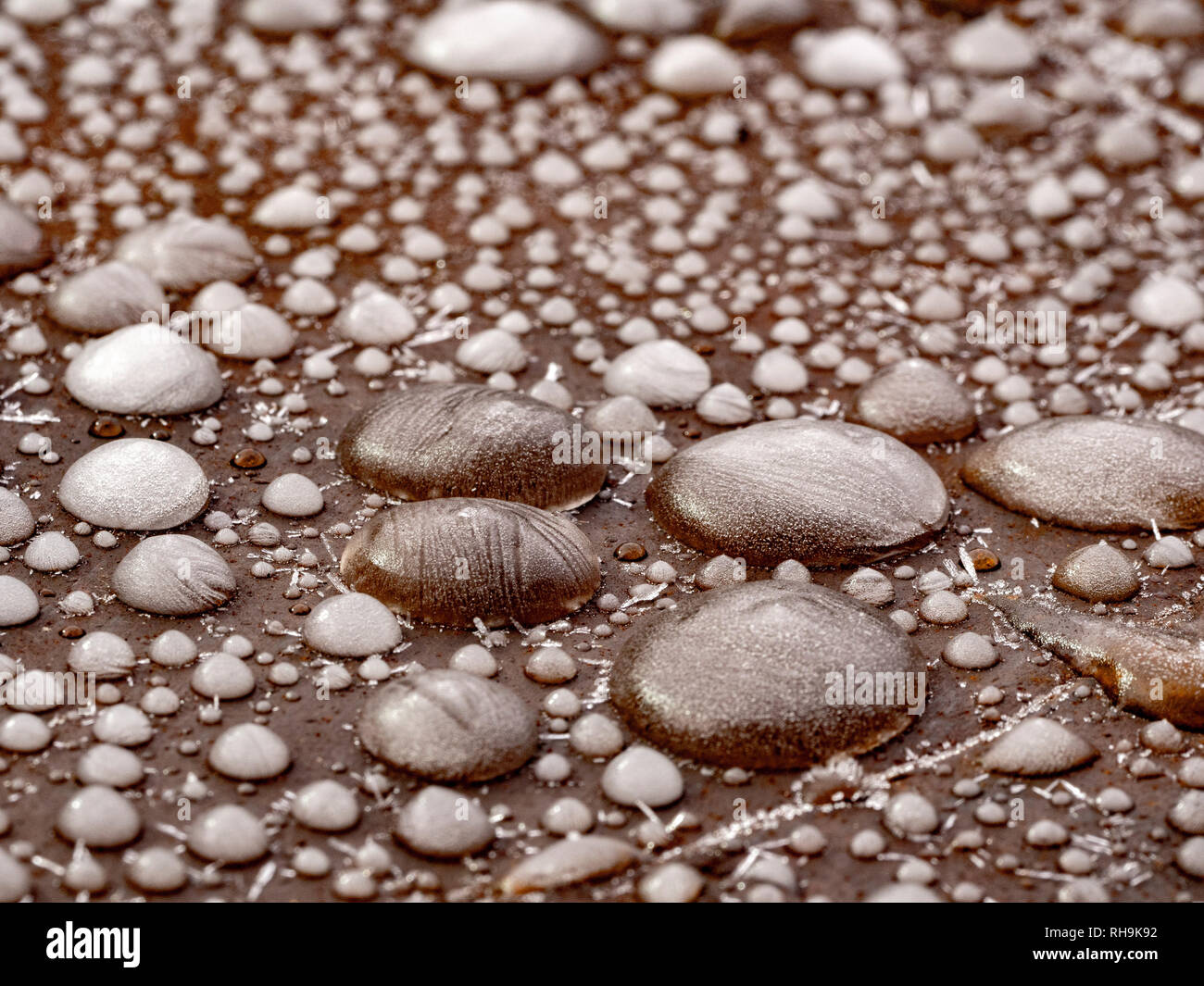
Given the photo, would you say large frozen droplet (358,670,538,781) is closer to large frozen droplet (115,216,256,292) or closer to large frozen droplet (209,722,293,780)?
large frozen droplet (209,722,293,780)

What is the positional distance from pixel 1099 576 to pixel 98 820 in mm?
774

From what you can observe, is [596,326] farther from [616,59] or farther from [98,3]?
[98,3]

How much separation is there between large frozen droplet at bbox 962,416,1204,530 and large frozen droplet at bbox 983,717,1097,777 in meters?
0.28

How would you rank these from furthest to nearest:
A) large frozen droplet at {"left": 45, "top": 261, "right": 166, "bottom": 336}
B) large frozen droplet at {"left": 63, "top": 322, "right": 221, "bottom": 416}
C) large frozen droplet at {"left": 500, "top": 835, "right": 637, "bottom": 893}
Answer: large frozen droplet at {"left": 45, "top": 261, "right": 166, "bottom": 336} → large frozen droplet at {"left": 63, "top": 322, "right": 221, "bottom": 416} → large frozen droplet at {"left": 500, "top": 835, "right": 637, "bottom": 893}

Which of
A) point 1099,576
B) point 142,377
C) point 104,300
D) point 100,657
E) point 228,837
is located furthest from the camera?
point 104,300

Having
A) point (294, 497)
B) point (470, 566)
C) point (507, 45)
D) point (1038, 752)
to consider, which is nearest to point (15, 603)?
point (294, 497)

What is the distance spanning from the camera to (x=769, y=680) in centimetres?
102

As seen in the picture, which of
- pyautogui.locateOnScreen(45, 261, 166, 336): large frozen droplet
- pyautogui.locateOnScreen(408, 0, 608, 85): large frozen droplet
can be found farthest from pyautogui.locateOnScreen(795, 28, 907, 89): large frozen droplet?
pyautogui.locateOnScreen(45, 261, 166, 336): large frozen droplet

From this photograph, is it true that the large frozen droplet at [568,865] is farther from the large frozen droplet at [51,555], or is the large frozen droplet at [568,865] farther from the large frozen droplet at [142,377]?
the large frozen droplet at [142,377]

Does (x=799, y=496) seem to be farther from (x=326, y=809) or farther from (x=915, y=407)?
(x=326, y=809)

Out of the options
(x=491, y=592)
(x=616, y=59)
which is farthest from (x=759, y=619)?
(x=616, y=59)

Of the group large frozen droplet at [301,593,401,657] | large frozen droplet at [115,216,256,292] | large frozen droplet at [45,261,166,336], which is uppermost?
large frozen droplet at [115,216,256,292]

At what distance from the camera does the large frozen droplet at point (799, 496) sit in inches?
47.0

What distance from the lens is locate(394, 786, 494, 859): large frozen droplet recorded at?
3.11 ft
